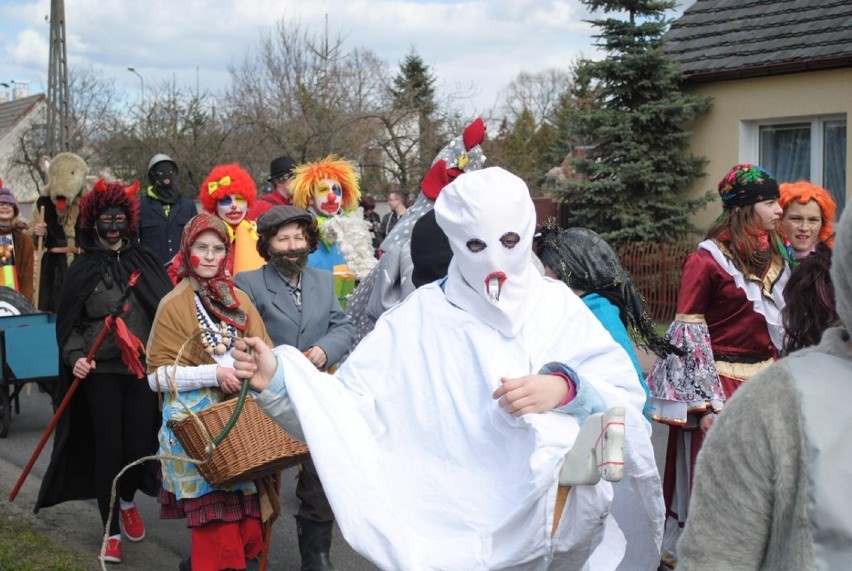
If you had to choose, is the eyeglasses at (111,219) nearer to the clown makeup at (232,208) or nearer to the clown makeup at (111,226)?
the clown makeup at (111,226)

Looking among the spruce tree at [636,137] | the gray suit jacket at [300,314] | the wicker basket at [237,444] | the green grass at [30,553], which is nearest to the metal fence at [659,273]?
the spruce tree at [636,137]

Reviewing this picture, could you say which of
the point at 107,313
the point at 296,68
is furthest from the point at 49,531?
the point at 296,68

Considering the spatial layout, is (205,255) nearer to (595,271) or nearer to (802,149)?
(595,271)

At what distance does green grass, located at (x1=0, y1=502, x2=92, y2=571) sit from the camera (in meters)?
5.71

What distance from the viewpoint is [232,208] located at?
8195mm

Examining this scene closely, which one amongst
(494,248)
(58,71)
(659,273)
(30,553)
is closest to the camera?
(494,248)

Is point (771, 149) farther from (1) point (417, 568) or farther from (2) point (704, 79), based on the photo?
(1) point (417, 568)

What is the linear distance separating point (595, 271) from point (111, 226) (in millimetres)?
3019

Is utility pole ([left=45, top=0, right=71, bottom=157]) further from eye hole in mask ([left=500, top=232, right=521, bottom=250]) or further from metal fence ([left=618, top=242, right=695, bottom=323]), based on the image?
eye hole in mask ([left=500, top=232, right=521, bottom=250])

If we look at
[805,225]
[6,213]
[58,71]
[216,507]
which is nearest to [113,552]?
[216,507]

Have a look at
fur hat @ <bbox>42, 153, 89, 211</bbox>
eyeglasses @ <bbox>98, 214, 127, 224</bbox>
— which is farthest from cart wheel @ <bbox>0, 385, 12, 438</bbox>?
eyeglasses @ <bbox>98, 214, 127, 224</bbox>

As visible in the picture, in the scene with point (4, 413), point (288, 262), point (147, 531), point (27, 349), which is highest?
point (288, 262)

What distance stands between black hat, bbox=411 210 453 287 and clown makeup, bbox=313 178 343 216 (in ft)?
13.0

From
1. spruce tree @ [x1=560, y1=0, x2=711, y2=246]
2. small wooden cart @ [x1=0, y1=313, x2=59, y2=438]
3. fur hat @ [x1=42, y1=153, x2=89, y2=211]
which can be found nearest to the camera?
small wooden cart @ [x1=0, y1=313, x2=59, y2=438]
